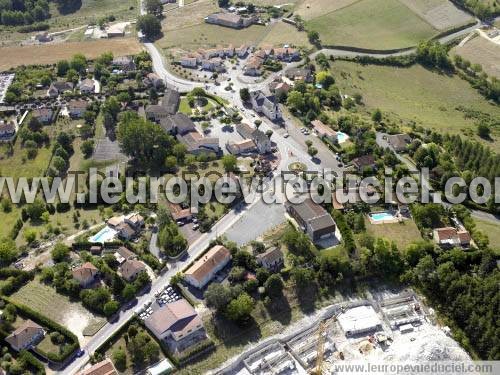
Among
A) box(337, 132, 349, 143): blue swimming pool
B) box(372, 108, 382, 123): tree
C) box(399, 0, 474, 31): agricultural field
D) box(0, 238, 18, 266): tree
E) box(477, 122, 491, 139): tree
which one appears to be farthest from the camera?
box(399, 0, 474, 31): agricultural field

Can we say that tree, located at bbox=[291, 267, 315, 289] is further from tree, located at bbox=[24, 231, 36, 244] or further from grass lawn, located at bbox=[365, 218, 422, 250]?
tree, located at bbox=[24, 231, 36, 244]

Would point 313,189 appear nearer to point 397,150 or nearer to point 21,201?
point 397,150

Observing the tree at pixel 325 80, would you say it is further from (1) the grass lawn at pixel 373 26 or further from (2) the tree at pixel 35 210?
(2) the tree at pixel 35 210

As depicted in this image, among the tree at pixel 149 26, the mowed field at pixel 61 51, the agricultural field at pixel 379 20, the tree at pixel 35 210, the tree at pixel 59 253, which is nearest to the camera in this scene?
the tree at pixel 59 253

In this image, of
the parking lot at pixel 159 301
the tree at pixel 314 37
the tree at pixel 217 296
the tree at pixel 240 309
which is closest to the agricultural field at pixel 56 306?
the parking lot at pixel 159 301

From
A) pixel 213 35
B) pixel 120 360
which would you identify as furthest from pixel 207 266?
pixel 213 35

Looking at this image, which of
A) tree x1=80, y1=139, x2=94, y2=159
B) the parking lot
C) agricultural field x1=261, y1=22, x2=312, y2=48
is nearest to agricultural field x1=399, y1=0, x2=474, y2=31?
agricultural field x1=261, y1=22, x2=312, y2=48
